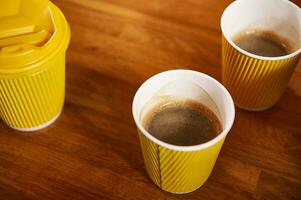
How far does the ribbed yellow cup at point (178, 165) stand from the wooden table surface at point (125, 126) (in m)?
0.02

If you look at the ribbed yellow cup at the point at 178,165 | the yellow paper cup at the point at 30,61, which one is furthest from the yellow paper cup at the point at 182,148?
the yellow paper cup at the point at 30,61

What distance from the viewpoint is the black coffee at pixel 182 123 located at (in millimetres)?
587

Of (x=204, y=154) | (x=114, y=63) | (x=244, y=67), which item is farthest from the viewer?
(x=114, y=63)

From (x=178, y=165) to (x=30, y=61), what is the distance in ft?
0.78

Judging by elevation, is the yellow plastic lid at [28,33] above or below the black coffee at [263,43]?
above

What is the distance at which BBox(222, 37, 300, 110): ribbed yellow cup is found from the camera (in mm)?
628

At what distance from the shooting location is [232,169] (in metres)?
0.63

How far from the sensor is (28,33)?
60 cm

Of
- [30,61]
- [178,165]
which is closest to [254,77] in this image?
[178,165]

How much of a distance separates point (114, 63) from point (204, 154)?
11.3 inches

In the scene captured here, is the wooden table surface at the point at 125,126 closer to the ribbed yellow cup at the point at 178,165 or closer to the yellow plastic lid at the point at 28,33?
the ribbed yellow cup at the point at 178,165

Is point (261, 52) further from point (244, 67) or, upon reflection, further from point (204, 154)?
point (204, 154)

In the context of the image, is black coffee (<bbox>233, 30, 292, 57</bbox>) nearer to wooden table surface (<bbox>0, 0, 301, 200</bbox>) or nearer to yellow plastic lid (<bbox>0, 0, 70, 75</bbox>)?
wooden table surface (<bbox>0, 0, 301, 200</bbox>)

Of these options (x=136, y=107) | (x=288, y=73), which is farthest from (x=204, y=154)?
(x=288, y=73)
